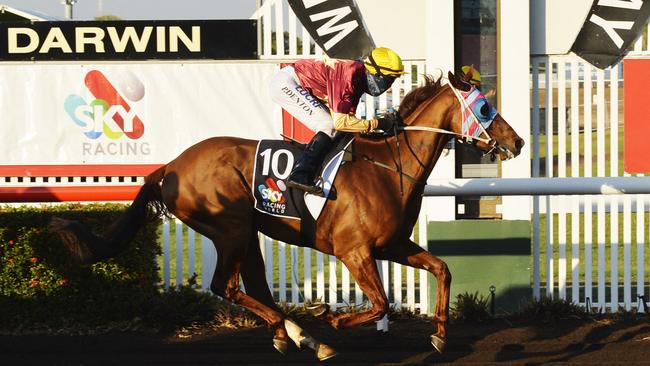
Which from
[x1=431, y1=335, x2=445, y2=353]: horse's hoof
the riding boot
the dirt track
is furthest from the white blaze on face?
[x1=431, y1=335, x2=445, y2=353]: horse's hoof

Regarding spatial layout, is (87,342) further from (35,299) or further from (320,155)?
(320,155)

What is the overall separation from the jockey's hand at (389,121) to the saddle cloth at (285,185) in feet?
0.57

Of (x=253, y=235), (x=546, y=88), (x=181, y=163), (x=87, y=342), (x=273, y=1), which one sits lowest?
(x=87, y=342)

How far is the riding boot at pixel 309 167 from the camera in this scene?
5.50m

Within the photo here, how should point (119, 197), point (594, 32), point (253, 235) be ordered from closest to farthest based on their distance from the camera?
point (253, 235)
point (119, 197)
point (594, 32)

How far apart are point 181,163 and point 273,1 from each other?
2.17 metres

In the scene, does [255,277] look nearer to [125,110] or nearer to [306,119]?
[306,119]

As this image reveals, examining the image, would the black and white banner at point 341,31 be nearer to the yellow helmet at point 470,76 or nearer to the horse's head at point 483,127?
the yellow helmet at point 470,76

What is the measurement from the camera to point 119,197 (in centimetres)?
650

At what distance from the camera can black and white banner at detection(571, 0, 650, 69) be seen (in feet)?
24.2

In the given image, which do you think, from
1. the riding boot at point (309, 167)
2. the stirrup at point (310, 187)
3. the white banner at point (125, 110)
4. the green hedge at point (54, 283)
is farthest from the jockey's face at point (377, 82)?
the white banner at point (125, 110)

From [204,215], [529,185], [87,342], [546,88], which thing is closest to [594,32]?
[546,88]

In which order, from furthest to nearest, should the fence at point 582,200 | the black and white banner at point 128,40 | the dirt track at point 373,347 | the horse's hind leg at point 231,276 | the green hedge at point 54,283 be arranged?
the black and white banner at point 128,40 → the fence at point 582,200 → the green hedge at point 54,283 → the horse's hind leg at point 231,276 → the dirt track at point 373,347

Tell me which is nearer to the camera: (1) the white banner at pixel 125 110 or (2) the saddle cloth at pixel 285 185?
(2) the saddle cloth at pixel 285 185
